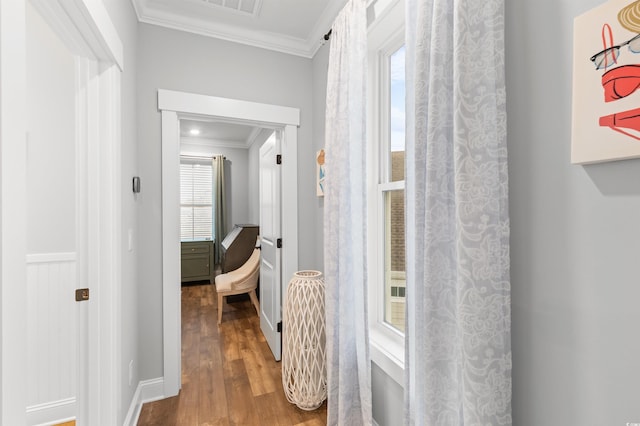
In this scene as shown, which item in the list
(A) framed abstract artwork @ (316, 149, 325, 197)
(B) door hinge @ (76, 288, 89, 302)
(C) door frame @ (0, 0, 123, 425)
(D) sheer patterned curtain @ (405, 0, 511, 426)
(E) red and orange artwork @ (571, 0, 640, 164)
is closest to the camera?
(E) red and orange artwork @ (571, 0, 640, 164)

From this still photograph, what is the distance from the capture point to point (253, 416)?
189 centimetres

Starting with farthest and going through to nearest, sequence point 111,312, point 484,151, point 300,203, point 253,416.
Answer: point 300,203
point 253,416
point 111,312
point 484,151

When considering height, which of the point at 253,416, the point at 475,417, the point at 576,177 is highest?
the point at 576,177

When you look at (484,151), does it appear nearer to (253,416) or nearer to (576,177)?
(576,177)

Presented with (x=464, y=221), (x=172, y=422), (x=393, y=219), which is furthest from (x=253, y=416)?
(x=464, y=221)

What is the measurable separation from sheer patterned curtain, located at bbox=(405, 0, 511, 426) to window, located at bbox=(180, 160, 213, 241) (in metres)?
5.37

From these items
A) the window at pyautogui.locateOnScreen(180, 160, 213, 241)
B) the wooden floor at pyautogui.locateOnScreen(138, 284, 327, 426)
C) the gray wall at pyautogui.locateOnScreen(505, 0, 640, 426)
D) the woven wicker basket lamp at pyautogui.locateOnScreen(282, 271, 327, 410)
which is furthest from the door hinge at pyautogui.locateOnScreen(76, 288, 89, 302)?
the window at pyautogui.locateOnScreen(180, 160, 213, 241)

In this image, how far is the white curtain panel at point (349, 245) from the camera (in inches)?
61.7

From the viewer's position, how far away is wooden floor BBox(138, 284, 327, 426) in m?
1.88

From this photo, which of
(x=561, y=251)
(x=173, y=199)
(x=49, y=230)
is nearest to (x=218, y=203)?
(x=173, y=199)

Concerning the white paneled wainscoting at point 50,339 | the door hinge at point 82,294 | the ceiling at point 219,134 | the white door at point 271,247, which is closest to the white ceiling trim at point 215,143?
the ceiling at point 219,134

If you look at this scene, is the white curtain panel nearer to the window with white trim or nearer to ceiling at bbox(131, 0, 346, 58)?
the window with white trim

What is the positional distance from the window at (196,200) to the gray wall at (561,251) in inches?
220

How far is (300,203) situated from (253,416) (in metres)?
1.55
